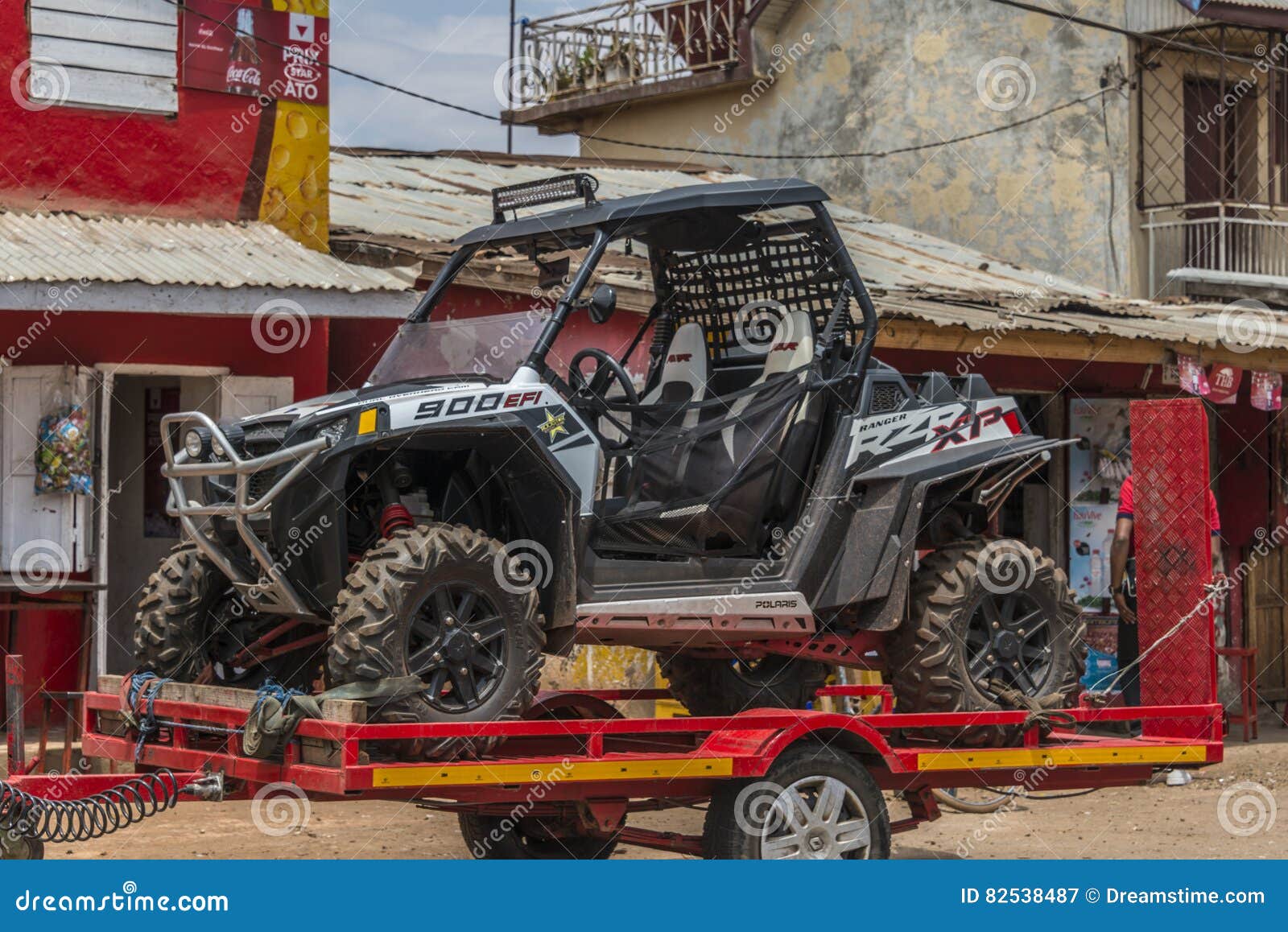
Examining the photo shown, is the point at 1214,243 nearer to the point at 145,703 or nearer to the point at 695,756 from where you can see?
the point at 695,756

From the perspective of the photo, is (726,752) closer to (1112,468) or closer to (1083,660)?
(1083,660)

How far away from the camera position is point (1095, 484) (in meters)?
15.2

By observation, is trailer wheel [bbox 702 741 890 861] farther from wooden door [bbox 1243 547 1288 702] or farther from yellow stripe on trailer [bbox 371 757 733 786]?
wooden door [bbox 1243 547 1288 702]

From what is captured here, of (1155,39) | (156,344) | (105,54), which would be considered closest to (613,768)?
(156,344)

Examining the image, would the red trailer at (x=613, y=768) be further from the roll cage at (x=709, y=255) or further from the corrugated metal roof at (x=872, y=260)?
the corrugated metal roof at (x=872, y=260)

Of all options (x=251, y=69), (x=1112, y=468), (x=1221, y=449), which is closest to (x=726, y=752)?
(x=251, y=69)

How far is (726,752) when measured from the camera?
6.89 m

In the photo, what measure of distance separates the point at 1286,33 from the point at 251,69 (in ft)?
40.0

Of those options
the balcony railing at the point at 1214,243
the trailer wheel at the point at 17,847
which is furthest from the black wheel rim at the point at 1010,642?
the balcony railing at the point at 1214,243

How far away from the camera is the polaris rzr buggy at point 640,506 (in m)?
6.50

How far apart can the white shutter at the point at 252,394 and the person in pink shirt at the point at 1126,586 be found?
539 centimetres

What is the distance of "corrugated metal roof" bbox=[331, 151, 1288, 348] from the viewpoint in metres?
13.1

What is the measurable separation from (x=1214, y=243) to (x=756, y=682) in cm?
1225

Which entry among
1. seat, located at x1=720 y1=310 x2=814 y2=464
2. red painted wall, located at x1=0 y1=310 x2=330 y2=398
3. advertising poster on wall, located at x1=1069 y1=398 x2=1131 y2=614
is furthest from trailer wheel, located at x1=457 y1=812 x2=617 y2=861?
advertising poster on wall, located at x1=1069 y1=398 x2=1131 y2=614
